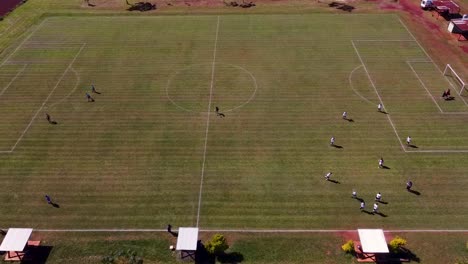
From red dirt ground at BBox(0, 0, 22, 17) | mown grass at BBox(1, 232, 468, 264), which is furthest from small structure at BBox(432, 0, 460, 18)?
red dirt ground at BBox(0, 0, 22, 17)

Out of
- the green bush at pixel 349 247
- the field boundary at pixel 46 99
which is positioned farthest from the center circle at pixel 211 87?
the green bush at pixel 349 247

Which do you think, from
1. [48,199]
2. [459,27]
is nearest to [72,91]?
[48,199]

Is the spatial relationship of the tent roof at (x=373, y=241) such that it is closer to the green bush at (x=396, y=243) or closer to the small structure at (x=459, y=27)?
the green bush at (x=396, y=243)

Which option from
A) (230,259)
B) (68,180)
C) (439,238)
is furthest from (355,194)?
(68,180)

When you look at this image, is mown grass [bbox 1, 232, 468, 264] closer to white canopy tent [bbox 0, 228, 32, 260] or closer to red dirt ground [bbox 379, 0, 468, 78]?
white canopy tent [bbox 0, 228, 32, 260]

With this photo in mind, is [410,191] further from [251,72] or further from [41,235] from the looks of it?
[41,235]
